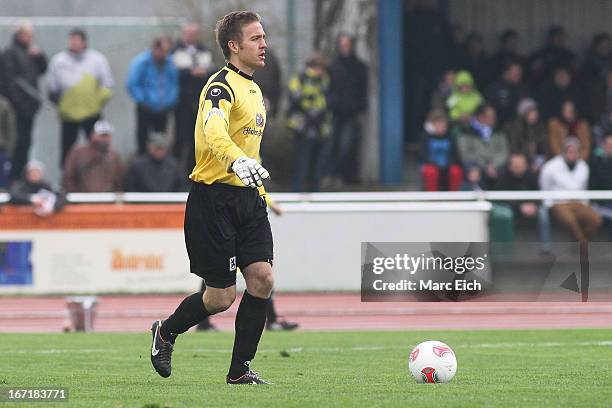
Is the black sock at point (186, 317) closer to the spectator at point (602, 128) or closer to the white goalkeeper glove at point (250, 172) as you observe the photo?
the white goalkeeper glove at point (250, 172)

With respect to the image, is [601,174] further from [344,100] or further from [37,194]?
[37,194]

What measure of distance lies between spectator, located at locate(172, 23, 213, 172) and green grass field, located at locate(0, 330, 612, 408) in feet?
22.5

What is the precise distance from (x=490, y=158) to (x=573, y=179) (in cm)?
159

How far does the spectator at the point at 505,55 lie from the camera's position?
2356 cm

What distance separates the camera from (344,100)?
71.3 feet

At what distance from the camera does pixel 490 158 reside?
2142 cm

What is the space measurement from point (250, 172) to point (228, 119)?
1.86 feet

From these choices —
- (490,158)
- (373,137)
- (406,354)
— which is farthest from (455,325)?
(373,137)

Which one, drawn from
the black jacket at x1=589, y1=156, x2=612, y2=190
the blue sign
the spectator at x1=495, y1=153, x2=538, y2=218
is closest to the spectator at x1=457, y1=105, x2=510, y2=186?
the spectator at x1=495, y1=153, x2=538, y2=218

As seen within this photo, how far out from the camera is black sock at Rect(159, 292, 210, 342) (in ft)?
29.0

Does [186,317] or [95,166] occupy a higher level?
[186,317]

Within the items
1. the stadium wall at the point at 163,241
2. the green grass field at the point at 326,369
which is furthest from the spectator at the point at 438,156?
the green grass field at the point at 326,369

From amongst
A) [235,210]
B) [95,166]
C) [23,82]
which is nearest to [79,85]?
[23,82]

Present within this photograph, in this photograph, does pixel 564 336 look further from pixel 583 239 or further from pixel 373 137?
pixel 373 137
